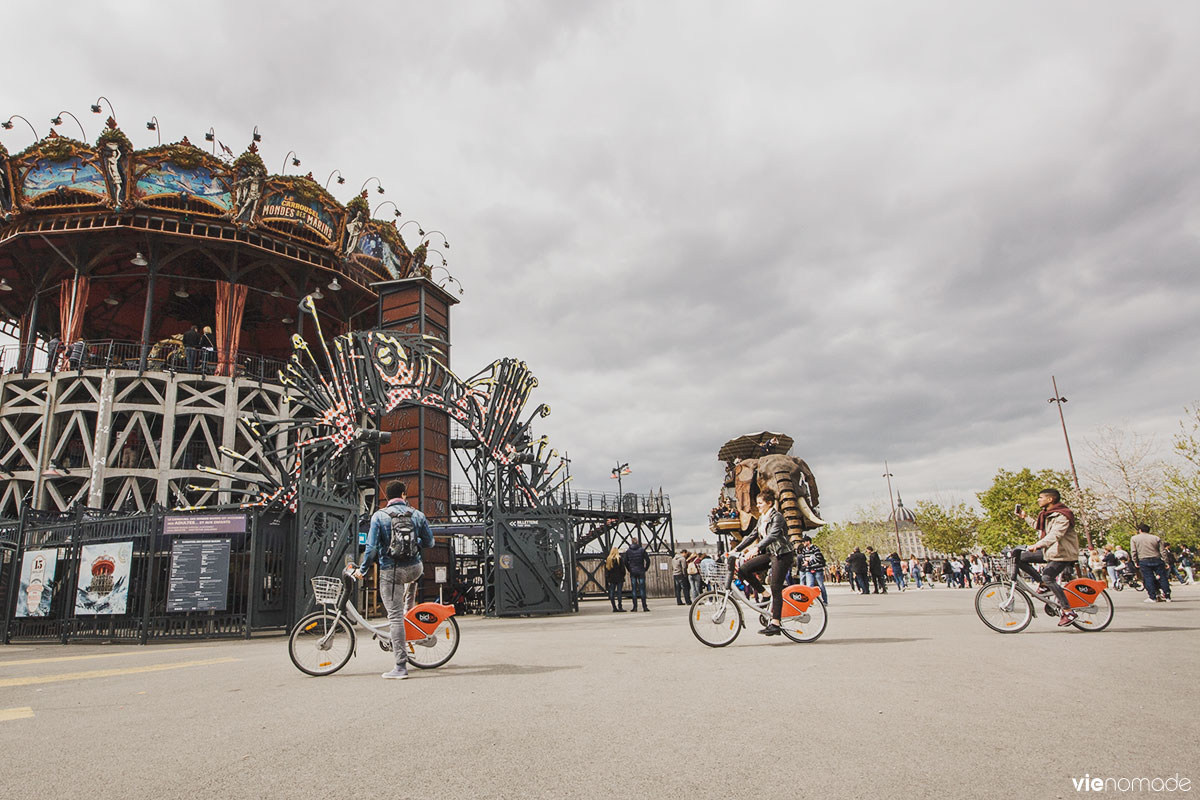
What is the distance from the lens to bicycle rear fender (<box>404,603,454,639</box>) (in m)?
6.88

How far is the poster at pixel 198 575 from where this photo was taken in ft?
39.6

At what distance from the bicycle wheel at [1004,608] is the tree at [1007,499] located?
53589 millimetres

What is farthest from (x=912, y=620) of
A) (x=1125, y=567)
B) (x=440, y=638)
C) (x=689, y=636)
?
(x=1125, y=567)

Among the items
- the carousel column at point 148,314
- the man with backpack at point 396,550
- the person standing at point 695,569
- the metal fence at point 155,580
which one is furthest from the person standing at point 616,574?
the carousel column at point 148,314

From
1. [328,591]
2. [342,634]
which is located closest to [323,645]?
[342,634]

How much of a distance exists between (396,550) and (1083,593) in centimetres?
826

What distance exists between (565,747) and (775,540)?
5173mm

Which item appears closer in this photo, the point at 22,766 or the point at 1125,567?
the point at 22,766

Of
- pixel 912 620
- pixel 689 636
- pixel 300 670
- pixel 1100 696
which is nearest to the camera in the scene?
pixel 1100 696

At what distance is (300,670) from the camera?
6977mm

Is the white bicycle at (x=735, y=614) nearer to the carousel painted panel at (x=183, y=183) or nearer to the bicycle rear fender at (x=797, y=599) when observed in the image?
the bicycle rear fender at (x=797, y=599)

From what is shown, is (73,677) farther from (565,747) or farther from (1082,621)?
(1082,621)

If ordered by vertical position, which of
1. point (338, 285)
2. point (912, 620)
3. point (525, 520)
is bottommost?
point (912, 620)

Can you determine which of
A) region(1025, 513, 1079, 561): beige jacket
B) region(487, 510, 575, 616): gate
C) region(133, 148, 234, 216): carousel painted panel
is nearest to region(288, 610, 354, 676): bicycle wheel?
region(1025, 513, 1079, 561): beige jacket
